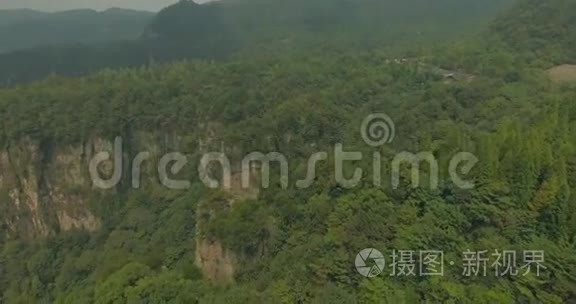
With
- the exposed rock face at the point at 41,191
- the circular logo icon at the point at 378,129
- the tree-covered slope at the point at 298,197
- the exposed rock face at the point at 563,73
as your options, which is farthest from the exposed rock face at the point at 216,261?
the exposed rock face at the point at 563,73

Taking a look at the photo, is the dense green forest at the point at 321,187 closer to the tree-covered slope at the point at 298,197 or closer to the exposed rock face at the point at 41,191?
the tree-covered slope at the point at 298,197

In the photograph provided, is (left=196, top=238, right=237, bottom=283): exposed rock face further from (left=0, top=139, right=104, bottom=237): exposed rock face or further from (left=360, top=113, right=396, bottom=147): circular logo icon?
(left=0, top=139, right=104, bottom=237): exposed rock face

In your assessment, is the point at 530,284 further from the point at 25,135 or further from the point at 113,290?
the point at 25,135

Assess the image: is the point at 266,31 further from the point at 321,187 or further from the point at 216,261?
the point at 216,261

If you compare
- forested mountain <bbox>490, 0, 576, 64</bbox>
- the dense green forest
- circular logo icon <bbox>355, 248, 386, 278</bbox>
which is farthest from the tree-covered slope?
forested mountain <bbox>490, 0, 576, 64</bbox>

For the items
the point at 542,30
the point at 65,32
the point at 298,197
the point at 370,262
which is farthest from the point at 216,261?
the point at 65,32

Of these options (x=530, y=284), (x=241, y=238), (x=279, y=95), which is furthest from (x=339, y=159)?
(x=279, y=95)
